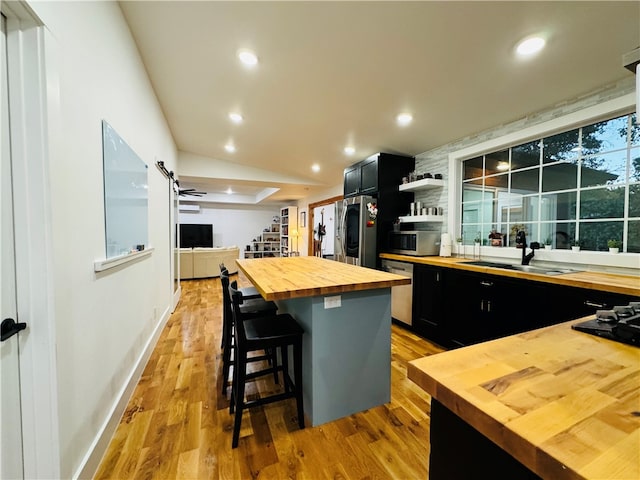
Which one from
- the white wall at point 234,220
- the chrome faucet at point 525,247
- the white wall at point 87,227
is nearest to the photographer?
the white wall at point 87,227

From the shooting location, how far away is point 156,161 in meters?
3.05

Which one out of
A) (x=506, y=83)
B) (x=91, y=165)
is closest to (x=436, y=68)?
(x=506, y=83)

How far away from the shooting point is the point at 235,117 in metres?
3.34

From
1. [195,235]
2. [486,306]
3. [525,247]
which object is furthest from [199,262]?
[525,247]

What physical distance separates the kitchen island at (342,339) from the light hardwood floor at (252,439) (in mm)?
133

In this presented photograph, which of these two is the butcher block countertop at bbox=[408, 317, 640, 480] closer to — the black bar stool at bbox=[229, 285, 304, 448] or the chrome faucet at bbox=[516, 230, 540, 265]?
the black bar stool at bbox=[229, 285, 304, 448]

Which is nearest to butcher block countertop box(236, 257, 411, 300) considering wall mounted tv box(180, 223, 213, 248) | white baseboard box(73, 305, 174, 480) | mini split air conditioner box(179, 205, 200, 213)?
white baseboard box(73, 305, 174, 480)

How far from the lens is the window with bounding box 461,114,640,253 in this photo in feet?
7.04

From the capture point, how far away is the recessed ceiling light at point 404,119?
288 cm

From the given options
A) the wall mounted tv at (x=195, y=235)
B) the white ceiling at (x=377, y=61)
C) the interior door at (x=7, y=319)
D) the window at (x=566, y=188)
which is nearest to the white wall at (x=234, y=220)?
the wall mounted tv at (x=195, y=235)

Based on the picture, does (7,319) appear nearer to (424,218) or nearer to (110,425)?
(110,425)

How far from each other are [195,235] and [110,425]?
795 centimetres

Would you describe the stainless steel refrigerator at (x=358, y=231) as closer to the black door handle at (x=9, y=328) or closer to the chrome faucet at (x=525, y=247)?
the chrome faucet at (x=525, y=247)

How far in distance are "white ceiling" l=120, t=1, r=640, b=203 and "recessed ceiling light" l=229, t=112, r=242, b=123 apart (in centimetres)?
8
